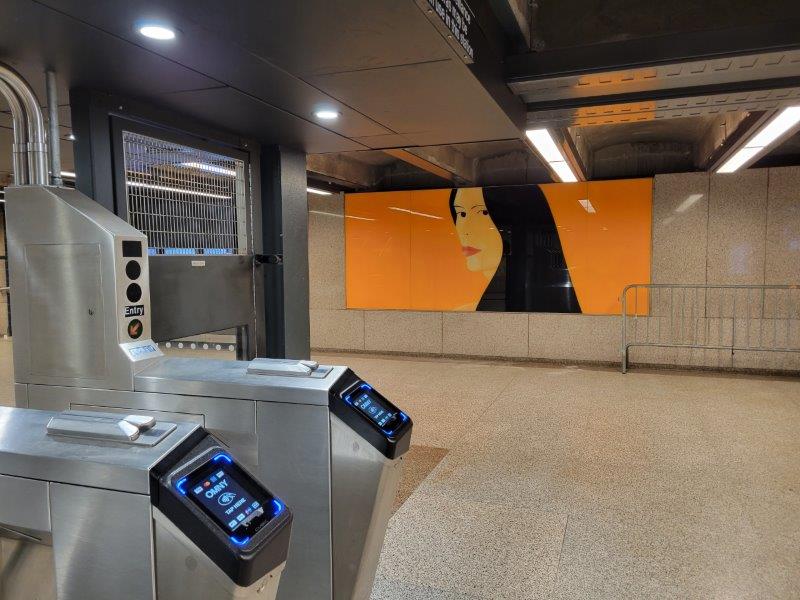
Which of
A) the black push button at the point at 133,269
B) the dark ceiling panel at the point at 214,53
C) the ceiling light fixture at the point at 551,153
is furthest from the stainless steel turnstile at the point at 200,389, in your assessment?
the ceiling light fixture at the point at 551,153

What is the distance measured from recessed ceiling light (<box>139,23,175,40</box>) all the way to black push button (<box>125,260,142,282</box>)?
2.10 ft

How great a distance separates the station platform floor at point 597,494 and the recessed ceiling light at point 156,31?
194 cm

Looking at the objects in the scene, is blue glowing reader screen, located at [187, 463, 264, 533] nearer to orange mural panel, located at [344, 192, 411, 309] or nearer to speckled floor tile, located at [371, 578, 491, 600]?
speckled floor tile, located at [371, 578, 491, 600]

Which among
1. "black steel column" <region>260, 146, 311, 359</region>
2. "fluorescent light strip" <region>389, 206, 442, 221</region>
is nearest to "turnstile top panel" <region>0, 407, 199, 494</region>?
"black steel column" <region>260, 146, 311, 359</region>

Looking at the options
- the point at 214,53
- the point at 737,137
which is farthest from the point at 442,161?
the point at 214,53

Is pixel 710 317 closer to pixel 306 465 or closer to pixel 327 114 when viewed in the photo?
pixel 327 114

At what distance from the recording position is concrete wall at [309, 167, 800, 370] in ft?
18.7

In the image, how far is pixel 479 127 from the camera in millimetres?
2631

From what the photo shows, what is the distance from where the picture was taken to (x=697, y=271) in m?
5.98

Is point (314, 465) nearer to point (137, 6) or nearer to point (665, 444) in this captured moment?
point (137, 6)

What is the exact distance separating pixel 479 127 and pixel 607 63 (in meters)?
0.62

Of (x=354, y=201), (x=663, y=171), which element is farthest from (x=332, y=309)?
(x=663, y=171)

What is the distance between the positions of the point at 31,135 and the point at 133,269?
488 millimetres

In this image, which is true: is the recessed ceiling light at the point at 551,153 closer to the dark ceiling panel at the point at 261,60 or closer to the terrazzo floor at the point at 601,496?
the dark ceiling panel at the point at 261,60
